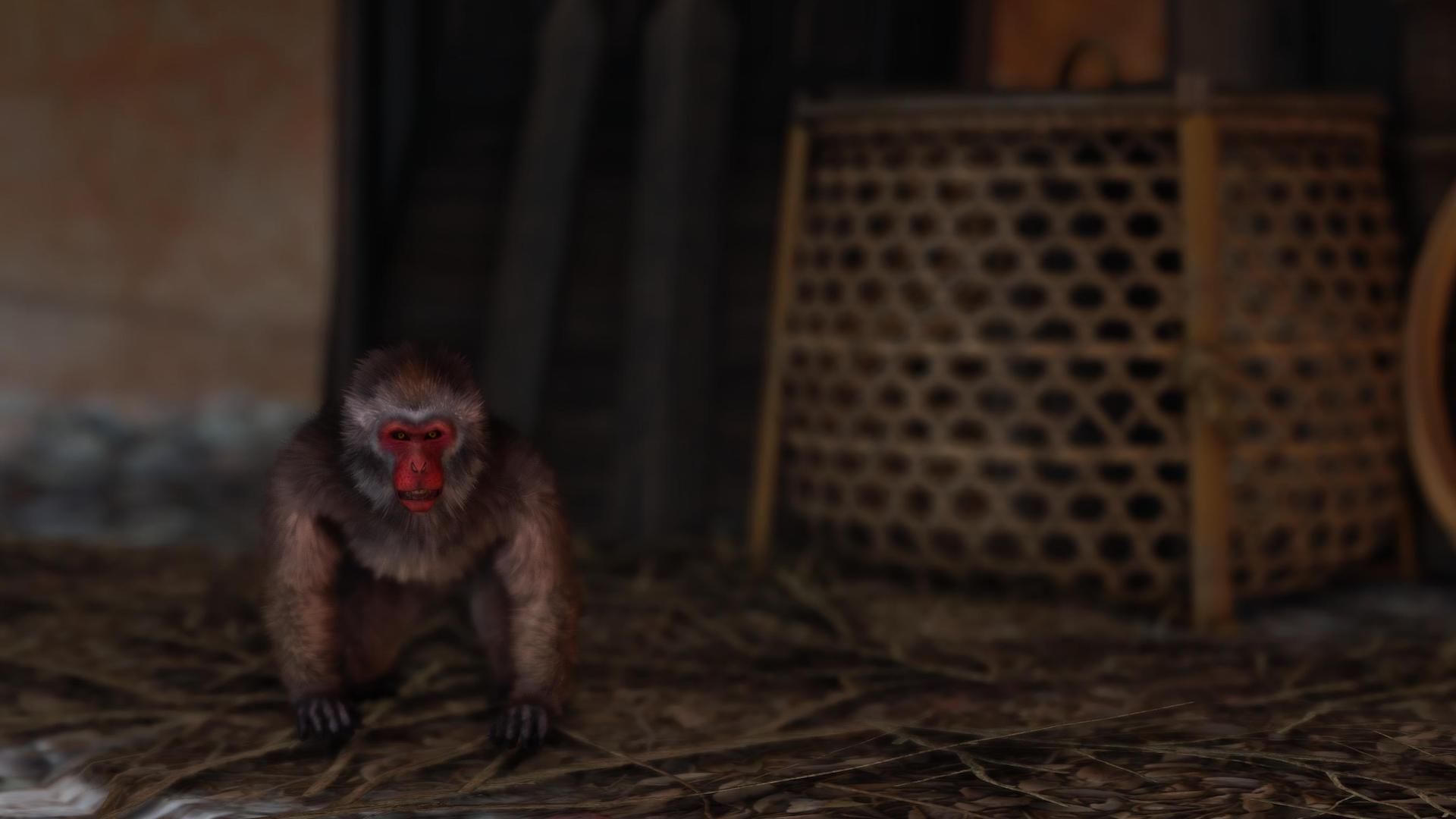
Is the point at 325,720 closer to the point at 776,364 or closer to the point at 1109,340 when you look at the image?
the point at 776,364

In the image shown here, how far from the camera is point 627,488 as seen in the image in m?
4.55

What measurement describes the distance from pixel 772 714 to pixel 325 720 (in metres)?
0.81

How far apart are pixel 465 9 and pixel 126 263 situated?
2049 millimetres

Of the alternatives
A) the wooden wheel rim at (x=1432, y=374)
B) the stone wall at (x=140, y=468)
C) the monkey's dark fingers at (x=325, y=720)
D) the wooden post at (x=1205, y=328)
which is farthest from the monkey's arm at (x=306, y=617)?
the wooden wheel rim at (x=1432, y=374)

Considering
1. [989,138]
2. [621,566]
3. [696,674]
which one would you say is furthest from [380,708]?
[989,138]

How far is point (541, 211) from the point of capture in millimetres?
4645

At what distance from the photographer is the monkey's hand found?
2855 mm

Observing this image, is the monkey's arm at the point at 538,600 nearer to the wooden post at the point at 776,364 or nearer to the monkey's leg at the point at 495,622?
the monkey's leg at the point at 495,622

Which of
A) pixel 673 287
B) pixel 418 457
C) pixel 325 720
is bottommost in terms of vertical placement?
pixel 325 720

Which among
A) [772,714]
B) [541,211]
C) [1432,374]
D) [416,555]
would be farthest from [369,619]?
[1432,374]

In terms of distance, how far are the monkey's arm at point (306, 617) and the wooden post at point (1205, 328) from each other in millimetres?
1951

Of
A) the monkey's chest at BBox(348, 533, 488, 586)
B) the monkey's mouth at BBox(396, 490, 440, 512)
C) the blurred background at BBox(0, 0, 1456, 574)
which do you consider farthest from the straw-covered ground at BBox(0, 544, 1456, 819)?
the blurred background at BBox(0, 0, 1456, 574)

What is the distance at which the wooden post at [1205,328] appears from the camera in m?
3.71

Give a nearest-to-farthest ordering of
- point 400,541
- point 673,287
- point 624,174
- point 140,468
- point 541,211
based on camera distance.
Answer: point 400,541 < point 673,287 < point 541,211 < point 624,174 < point 140,468
